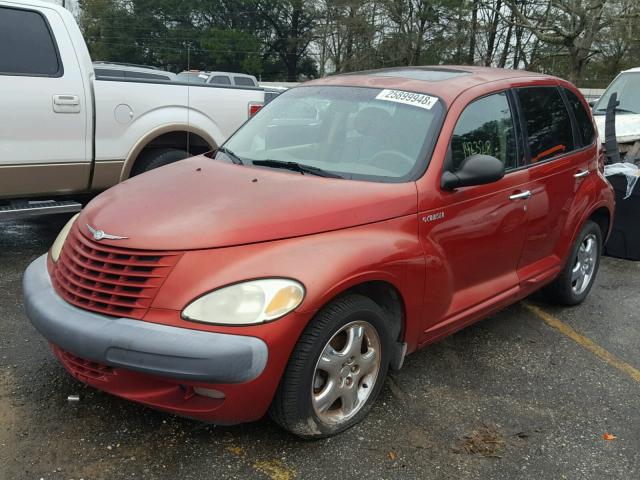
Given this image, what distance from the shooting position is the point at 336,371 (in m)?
2.72

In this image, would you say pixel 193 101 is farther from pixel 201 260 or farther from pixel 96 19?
pixel 96 19

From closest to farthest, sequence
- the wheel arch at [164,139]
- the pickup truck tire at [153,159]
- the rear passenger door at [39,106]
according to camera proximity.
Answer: the rear passenger door at [39,106]
the wheel arch at [164,139]
the pickup truck tire at [153,159]

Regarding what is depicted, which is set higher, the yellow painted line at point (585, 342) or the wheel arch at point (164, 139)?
the wheel arch at point (164, 139)

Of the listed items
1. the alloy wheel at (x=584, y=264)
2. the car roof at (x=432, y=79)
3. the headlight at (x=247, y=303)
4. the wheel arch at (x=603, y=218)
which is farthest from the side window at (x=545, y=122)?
the headlight at (x=247, y=303)

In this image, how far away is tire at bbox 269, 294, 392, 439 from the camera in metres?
Answer: 2.52

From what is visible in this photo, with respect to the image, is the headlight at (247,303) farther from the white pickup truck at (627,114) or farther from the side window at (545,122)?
the white pickup truck at (627,114)

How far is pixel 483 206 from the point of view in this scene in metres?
3.37

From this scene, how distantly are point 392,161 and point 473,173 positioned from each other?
43 centimetres

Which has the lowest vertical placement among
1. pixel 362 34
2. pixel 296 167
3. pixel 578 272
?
pixel 578 272

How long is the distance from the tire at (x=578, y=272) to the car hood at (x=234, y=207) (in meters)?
2.01

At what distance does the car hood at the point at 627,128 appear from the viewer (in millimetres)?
6711

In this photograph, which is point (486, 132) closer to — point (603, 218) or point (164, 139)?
point (603, 218)

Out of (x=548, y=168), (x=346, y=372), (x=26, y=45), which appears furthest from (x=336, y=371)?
(x=26, y=45)

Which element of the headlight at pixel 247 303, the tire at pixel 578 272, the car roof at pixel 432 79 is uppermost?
the car roof at pixel 432 79
